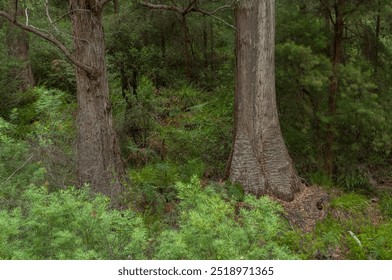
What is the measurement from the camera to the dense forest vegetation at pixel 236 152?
4.73 metres

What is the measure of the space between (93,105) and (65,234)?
10.8 feet

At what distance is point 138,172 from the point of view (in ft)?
29.6

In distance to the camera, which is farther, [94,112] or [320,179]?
[320,179]

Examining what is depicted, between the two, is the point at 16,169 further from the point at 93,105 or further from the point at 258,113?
the point at 258,113

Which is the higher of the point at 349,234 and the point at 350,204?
the point at 350,204

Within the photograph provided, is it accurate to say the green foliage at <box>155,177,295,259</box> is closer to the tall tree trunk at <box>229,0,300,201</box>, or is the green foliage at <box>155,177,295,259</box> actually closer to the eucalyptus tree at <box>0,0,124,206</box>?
the eucalyptus tree at <box>0,0,124,206</box>

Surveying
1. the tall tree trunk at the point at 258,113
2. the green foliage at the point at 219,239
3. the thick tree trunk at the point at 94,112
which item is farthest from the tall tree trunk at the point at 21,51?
the green foliage at the point at 219,239

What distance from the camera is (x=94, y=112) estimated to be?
7270 mm

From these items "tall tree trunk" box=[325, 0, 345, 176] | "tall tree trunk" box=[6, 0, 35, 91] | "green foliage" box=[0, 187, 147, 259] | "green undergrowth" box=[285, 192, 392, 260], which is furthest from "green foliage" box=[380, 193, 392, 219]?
"tall tree trunk" box=[6, 0, 35, 91]

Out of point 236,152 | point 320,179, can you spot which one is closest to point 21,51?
point 236,152

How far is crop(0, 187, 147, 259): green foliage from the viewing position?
439 cm

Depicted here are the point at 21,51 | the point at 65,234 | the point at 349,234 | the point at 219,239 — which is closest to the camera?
the point at 65,234

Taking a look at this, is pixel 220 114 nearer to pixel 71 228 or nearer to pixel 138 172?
pixel 138 172
